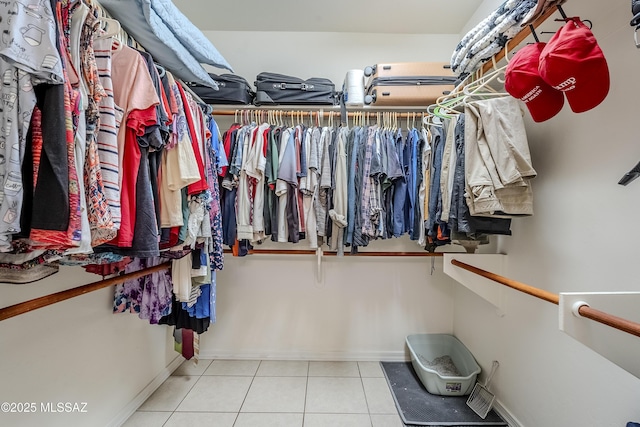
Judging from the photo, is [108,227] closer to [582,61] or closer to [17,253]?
[17,253]

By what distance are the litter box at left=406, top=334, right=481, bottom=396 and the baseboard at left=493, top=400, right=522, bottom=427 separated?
15 cm

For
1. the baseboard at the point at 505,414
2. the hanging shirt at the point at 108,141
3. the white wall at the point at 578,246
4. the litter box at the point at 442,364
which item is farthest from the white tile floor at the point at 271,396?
the hanging shirt at the point at 108,141

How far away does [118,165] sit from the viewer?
788mm

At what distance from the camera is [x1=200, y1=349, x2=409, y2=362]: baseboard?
216cm

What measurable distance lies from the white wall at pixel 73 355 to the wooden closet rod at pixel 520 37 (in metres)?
2.14

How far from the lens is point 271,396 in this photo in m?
1.74

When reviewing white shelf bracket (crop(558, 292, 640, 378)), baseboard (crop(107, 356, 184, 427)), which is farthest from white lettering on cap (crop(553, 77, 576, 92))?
baseboard (crop(107, 356, 184, 427))

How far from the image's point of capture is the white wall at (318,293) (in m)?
2.19

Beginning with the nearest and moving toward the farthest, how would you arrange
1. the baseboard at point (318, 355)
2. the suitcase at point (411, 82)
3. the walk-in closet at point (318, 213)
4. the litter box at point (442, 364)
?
the walk-in closet at point (318, 213)
the litter box at point (442, 364)
the suitcase at point (411, 82)
the baseboard at point (318, 355)

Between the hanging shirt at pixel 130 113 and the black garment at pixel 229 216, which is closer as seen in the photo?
the hanging shirt at pixel 130 113

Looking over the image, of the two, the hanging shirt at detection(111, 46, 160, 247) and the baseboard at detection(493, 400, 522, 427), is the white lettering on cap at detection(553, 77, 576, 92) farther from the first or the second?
the baseboard at detection(493, 400, 522, 427)

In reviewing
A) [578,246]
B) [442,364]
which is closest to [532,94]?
[578,246]

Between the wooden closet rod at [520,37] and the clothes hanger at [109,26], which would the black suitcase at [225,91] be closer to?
the clothes hanger at [109,26]

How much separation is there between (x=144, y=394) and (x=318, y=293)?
130 centimetres
